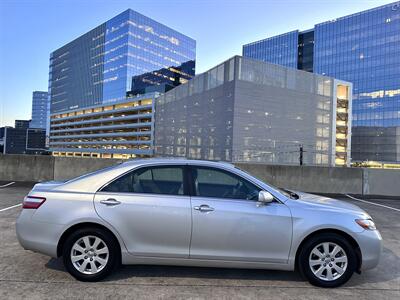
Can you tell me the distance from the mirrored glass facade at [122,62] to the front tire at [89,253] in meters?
116

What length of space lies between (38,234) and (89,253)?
2.15 feet

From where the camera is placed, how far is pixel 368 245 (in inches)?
155

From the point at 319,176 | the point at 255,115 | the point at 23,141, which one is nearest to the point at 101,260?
the point at 319,176

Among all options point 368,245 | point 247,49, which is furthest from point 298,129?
point 247,49

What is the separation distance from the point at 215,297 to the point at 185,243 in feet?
2.21

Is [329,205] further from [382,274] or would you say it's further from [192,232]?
[192,232]

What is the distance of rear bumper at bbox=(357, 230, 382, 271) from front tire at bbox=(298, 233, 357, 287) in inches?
4.6

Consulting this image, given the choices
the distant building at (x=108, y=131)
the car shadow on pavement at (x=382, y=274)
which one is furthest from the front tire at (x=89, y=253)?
the distant building at (x=108, y=131)

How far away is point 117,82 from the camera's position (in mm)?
126000

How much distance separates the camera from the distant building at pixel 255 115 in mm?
45438

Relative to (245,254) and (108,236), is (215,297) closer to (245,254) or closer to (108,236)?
(245,254)

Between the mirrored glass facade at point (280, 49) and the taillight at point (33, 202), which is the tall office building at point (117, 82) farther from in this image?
the taillight at point (33, 202)

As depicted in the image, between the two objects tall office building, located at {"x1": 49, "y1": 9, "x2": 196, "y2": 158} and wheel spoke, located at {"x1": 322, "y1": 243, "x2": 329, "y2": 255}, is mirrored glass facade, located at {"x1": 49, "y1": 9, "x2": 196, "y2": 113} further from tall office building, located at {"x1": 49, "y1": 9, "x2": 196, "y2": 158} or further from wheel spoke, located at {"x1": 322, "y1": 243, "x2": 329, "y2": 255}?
wheel spoke, located at {"x1": 322, "y1": 243, "x2": 329, "y2": 255}

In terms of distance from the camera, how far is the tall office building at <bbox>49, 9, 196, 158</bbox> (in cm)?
11644
